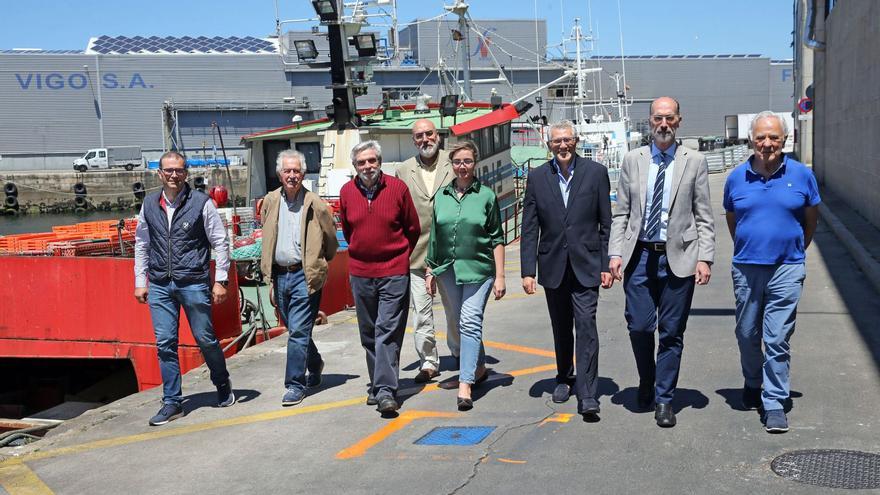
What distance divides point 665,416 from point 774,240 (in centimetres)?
126

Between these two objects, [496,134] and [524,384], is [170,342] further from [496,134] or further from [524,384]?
[496,134]

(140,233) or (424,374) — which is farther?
(424,374)

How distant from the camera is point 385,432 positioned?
6105mm

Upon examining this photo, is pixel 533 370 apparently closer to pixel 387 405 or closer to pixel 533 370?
pixel 533 370

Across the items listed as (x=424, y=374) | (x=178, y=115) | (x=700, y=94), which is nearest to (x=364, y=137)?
(x=424, y=374)

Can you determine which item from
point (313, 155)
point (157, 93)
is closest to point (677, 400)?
point (313, 155)

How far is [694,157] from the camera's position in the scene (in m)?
5.85

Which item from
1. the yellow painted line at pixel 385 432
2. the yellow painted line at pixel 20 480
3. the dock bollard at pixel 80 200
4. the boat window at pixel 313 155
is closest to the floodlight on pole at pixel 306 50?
the boat window at pixel 313 155

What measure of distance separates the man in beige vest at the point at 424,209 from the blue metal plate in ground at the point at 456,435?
136cm

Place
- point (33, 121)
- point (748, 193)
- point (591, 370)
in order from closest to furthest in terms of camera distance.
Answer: point (748, 193), point (591, 370), point (33, 121)

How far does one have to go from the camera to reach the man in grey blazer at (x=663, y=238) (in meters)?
5.79

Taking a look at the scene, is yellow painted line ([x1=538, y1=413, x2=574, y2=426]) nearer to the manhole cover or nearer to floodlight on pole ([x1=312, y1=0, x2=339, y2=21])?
the manhole cover

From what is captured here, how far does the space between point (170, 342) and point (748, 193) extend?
4056 mm

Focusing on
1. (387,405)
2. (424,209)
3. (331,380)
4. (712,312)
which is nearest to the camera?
(387,405)
